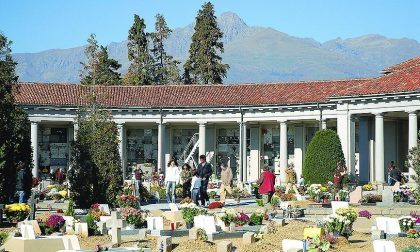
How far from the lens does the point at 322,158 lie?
1930 inches

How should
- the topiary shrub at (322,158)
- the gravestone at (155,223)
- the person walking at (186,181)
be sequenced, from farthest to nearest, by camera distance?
the topiary shrub at (322,158)
the person walking at (186,181)
the gravestone at (155,223)

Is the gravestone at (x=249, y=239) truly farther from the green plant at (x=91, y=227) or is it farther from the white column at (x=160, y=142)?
the white column at (x=160, y=142)

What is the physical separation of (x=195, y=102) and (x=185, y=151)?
16.0 ft

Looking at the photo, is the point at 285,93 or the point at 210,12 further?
the point at 210,12

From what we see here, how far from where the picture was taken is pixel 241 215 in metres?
30.2

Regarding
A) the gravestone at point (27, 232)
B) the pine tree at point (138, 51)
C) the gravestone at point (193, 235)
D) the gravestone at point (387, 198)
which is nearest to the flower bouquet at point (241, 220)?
the gravestone at point (193, 235)

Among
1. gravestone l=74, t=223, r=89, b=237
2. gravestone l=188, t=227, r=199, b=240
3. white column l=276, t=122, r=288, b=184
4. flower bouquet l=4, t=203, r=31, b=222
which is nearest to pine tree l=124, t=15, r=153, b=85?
white column l=276, t=122, r=288, b=184

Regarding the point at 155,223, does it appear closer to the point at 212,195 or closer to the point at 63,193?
the point at 212,195

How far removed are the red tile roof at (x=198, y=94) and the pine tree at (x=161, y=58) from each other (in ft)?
82.1

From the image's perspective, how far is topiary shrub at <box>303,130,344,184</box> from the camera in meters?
48.7

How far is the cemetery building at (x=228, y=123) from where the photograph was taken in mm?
60750

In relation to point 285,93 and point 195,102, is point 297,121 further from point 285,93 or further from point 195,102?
point 195,102

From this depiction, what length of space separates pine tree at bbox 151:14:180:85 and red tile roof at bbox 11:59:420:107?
82.1ft

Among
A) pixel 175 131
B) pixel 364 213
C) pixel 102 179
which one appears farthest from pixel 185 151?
pixel 364 213
